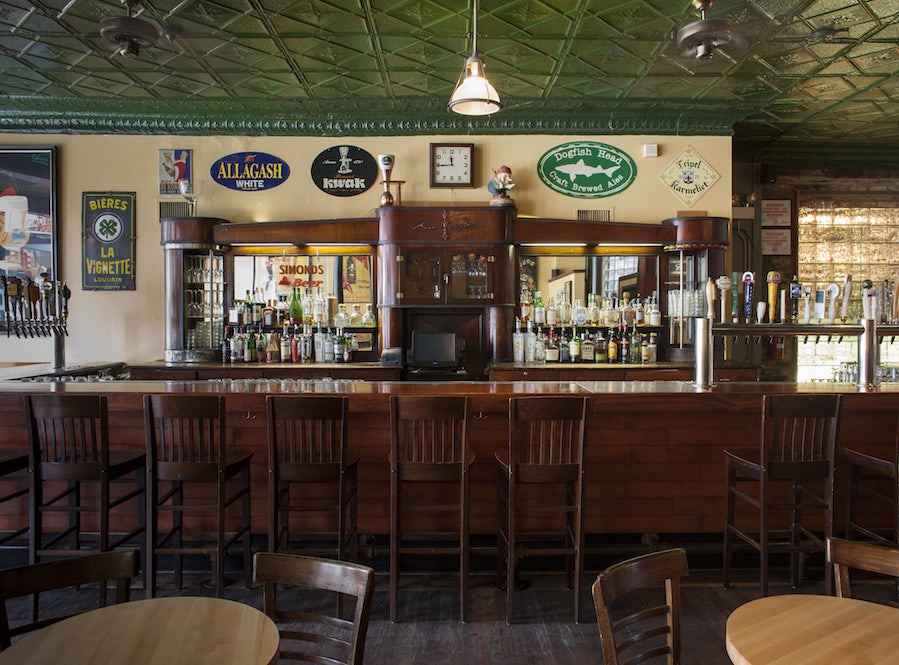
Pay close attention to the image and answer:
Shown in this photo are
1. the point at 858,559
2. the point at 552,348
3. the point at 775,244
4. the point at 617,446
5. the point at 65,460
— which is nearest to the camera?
the point at 858,559

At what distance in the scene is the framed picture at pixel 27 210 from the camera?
659 cm

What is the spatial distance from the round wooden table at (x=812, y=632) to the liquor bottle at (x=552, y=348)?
4723 mm

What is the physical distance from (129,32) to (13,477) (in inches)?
109

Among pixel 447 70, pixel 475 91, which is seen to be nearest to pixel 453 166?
pixel 447 70

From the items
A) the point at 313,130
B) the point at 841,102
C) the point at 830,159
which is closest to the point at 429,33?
the point at 313,130

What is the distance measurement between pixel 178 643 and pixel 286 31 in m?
4.76

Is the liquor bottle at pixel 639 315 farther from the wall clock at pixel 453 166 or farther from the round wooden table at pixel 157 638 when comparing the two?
the round wooden table at pixel 157 638

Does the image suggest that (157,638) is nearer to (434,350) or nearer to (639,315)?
(434,350)

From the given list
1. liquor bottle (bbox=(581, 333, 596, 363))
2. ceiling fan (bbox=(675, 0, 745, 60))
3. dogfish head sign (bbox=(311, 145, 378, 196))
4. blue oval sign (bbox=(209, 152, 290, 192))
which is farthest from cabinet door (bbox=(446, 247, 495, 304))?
ceiling fan (bbox=(675, 0, 745, 60))

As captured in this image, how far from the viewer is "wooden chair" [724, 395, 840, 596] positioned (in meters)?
3.05

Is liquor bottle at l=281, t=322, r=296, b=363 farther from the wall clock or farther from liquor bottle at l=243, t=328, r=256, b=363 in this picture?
the wall clock

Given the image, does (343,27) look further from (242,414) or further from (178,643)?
(178,643)

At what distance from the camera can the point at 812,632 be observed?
1455 millimetres

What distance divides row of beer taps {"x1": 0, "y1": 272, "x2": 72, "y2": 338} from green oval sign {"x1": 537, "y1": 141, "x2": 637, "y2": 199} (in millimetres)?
4952
